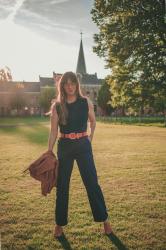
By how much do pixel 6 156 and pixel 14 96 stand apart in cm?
7400

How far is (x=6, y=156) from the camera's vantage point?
544 inches

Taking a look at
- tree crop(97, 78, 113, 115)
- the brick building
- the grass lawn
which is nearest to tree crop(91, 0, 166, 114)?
the grass lawn

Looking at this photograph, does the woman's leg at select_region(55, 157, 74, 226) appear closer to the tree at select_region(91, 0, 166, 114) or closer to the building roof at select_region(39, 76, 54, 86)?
the tree at select_region(91, 0, 166, 114)

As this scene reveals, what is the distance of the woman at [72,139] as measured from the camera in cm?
501

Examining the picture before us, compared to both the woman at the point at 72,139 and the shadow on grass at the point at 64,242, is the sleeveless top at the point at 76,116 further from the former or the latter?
the shadow on grass at the point at 64,242

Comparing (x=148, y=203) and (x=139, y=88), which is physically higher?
(x=139, y=88)

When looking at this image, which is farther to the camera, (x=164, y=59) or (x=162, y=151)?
(x=164, y=59)

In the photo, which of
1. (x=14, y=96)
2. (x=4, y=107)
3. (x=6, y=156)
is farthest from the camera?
(x=4, y=107)

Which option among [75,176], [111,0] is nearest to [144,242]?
[75,176]

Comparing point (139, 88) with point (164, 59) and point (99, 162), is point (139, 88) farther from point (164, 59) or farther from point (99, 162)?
point (99, 162)

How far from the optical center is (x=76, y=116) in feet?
16.5

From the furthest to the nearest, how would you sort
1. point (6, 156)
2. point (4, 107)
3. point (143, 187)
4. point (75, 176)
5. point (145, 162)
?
point (4, 107) < point (6, 156) < point (145, 162) < point (75, 176) < point (143, 187)

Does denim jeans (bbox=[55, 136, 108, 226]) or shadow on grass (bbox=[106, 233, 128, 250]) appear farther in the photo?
denim jeans (bbox=[55, 136, 108, 226])

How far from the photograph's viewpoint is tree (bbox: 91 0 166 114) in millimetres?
24344
